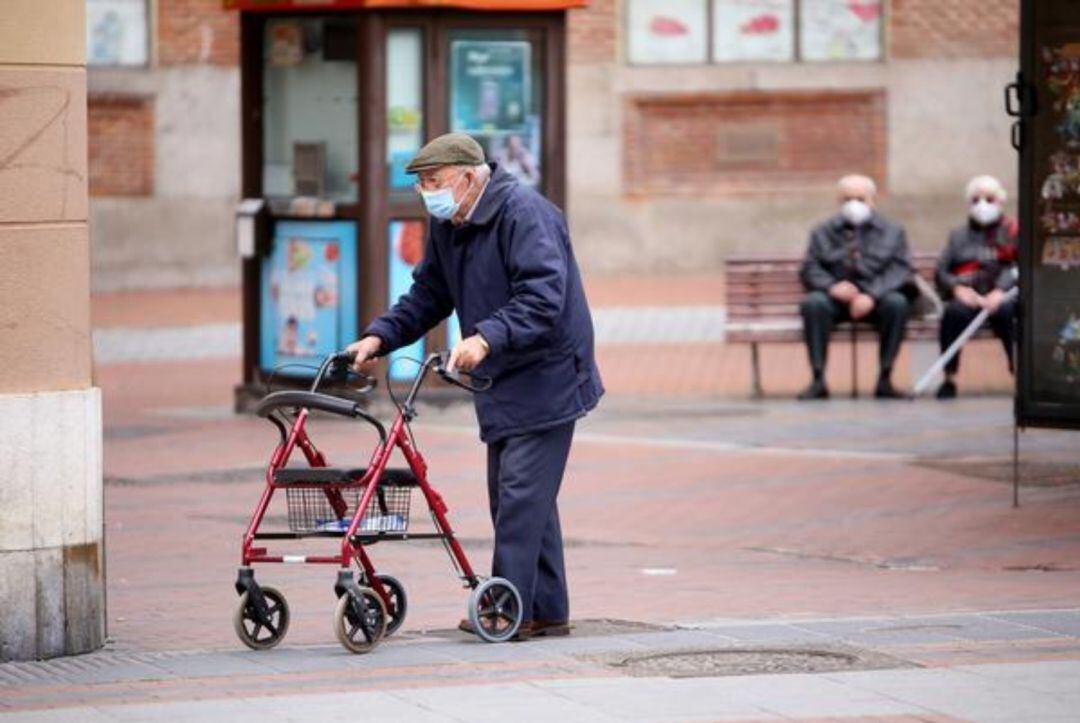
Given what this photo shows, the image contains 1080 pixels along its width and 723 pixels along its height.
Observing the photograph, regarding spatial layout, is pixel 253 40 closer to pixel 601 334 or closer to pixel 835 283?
pixel 835 283

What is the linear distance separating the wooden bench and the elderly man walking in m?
9.58

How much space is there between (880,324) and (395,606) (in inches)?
381

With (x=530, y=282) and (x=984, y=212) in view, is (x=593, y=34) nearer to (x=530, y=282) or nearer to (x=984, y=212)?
(x=984, y=212)

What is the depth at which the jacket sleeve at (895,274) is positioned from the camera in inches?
757

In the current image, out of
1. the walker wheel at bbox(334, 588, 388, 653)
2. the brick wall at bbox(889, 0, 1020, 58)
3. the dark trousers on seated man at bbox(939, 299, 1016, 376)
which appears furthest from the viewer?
the brick wall at bbox(889, 0, 1020, 58)

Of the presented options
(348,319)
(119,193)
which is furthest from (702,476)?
(119,193)

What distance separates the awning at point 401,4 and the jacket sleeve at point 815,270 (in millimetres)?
2536

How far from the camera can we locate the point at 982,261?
63.3ft

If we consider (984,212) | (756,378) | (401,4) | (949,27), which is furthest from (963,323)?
(949,27)

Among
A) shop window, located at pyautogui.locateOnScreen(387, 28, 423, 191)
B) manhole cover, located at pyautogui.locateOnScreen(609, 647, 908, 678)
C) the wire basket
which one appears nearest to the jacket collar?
the wire basket

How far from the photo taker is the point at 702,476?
49.4 ft

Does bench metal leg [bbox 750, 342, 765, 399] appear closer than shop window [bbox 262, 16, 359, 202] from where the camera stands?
No

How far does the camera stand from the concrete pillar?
9.50 m

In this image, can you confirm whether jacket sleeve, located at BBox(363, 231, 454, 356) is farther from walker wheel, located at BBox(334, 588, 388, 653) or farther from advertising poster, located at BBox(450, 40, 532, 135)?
advertising poster, located at BBox(450, 40, 532, 135)
